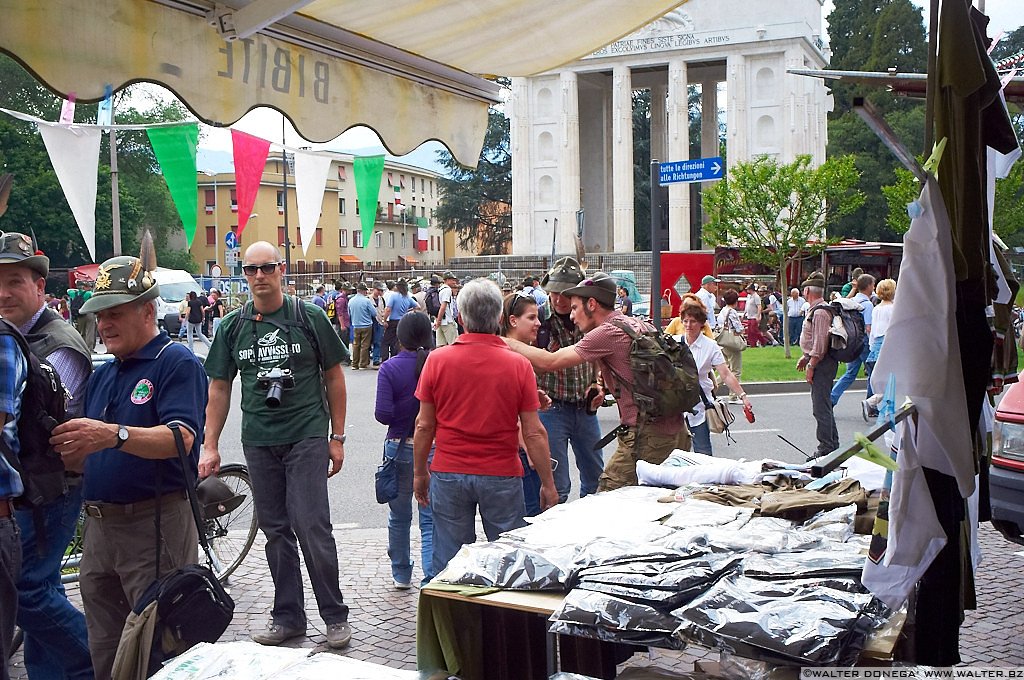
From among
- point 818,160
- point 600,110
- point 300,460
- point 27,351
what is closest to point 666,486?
point 300,460

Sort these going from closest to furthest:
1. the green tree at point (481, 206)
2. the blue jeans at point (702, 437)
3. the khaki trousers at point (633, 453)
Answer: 1. the khaki trousers at point (633, 453)
2. the blue jeans at point (702, 437)
3. the green tree at point (481, 206)

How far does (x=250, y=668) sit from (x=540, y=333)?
526 centimetres

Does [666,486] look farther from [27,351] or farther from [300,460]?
[27,351]

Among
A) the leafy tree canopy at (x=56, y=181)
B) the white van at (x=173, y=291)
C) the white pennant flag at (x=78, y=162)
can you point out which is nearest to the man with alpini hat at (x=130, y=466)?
the white pennant flag at (x=78, y=162)

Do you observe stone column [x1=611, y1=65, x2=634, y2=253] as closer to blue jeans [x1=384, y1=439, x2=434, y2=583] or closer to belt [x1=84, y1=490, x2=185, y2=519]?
blue jeans [x1=384, y1=439, x2=434, y2=583]

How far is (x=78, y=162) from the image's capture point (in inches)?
291

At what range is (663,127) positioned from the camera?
67.2m

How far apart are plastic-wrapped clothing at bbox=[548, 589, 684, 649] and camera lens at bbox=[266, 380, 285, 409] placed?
2.50m

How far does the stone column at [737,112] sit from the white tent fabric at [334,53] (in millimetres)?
53507

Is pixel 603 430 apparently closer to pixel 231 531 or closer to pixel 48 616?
pixel 231 531

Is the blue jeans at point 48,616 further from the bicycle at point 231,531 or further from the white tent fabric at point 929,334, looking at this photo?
the white tent fabric at point 929,334

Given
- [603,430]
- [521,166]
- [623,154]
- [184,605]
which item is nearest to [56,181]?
[521,166]

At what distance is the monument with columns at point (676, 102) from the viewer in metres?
56.5

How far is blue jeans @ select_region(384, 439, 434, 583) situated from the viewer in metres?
6.21
